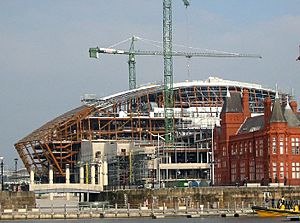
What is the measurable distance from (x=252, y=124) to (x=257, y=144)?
8577 millimetres

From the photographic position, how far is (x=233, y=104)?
570 feet

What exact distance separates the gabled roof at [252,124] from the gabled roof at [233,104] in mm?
3134

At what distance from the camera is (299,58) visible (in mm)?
159500

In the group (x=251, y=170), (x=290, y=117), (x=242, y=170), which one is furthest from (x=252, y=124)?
(x=290, y=117)

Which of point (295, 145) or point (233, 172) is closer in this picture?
point (295, 145)

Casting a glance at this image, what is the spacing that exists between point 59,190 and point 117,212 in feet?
161

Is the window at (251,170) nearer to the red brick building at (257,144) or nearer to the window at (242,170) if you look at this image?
the red brick building at (257,144)

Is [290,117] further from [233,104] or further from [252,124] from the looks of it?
[233,104]

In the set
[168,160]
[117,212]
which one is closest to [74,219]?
[117,212]

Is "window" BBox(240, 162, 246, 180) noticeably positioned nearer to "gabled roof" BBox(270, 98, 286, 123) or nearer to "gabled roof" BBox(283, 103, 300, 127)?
"gabled roof" BBox(283, 103, 300, 127)

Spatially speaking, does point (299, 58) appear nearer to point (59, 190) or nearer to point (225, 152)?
point (225, 152)

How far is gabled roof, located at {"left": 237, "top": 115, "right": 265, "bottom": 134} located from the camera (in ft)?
534

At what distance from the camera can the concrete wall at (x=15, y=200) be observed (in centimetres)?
14762

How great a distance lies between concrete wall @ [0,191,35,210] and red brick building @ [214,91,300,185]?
4147 centimetres
